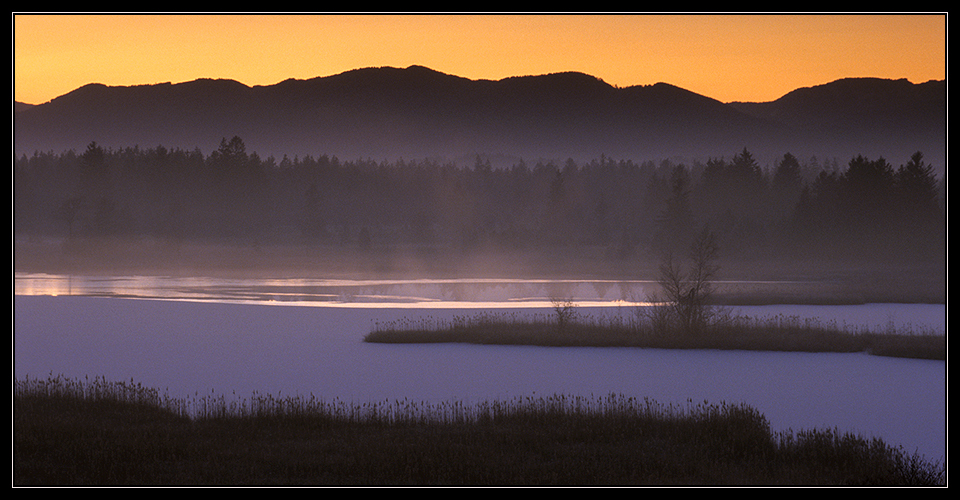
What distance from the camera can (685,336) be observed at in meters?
31.5

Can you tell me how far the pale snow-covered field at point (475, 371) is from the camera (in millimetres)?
21406

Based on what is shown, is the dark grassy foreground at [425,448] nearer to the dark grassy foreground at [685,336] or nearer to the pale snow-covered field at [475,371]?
the pale snow-covered field at [475,371]

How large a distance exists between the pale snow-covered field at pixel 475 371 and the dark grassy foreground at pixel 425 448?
265 cm

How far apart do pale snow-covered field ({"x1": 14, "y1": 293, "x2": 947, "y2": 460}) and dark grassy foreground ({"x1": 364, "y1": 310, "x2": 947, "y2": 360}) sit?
93 cm

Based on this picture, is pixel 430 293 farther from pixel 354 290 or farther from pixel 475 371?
pixel 475 371

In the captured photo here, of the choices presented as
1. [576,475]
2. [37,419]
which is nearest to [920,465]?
[576,475]

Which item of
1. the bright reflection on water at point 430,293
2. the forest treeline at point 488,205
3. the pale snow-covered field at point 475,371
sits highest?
the forest treeline at point 488,205

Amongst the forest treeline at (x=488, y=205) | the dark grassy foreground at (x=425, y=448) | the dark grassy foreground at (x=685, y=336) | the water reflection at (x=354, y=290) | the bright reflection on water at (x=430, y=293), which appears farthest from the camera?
the forest treeline at (x=488, y=205)

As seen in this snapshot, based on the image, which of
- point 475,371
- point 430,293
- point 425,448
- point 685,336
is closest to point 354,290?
point 430,293

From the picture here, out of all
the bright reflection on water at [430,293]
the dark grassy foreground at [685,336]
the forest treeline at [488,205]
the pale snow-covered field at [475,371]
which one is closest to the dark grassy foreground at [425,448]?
the pale snow-covered field at [475,371]

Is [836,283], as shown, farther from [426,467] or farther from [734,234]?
[426,467]

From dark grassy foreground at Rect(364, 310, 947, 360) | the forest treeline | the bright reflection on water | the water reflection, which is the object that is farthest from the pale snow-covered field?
the forest treeline

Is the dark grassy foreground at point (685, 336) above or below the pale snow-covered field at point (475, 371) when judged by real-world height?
above

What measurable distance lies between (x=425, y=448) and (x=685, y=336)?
1853cm
